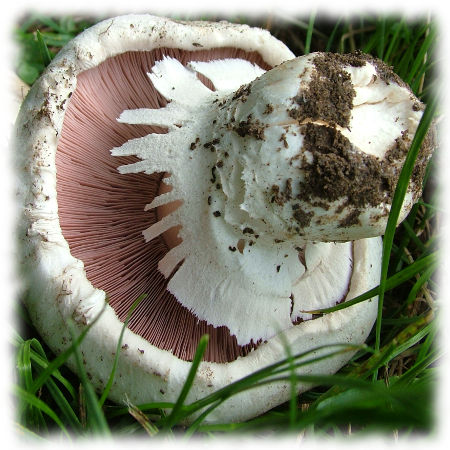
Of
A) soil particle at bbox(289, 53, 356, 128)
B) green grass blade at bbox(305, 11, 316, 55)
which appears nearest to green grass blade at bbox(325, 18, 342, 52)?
green grass blade at bbox(305, 11, 316, 55)

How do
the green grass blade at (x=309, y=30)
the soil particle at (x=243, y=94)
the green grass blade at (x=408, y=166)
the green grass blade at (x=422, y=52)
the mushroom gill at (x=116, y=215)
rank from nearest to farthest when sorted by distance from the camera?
the green grass blade at (x=408, y=166), the soil particle at (x=243, y=94), the mushroom gill at (x=116, y=215), the green grass blade at (x=422, y=52), the green grass blade at (x=309, y=30)

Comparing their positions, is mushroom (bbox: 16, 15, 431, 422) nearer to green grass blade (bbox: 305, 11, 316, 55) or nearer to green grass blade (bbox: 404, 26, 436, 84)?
green grass blade (bbox: 305, 11, 316, 55)

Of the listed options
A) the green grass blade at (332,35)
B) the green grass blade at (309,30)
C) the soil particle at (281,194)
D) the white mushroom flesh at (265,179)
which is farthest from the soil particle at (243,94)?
the green grass blade at (332,35)

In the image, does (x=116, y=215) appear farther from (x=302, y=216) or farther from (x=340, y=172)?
(x=340, y=172)

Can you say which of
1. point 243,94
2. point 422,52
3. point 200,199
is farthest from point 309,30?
point 200,199

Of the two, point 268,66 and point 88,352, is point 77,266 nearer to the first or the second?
point 88,352

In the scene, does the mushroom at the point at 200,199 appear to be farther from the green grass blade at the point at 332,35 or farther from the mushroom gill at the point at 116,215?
the green grass blade at the point at 332,35

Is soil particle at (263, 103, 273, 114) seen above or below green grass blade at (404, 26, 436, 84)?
below

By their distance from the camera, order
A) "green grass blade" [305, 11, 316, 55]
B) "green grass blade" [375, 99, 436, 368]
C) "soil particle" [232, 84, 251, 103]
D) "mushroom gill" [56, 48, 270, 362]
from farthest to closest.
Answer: "green grass blade" [305, 11, 316, 55]
"mushroom gill" [56, 48, 270, 362]
"soil particle" [232, 84, 251, 103]
"green grass blade" [375, 99, 436, 368]

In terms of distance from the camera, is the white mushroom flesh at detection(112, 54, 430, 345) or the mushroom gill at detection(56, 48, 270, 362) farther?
the mushroom gill at detection(56, 48, 270, 362)
